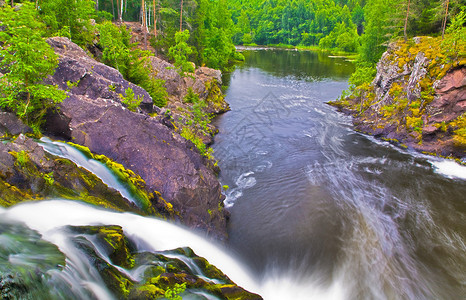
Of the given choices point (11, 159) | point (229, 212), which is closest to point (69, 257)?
point (11, 159)

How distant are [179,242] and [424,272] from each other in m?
10.4

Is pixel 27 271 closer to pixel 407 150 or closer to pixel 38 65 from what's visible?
pixel 38 65

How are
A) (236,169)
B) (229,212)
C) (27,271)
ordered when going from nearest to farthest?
(27,271) < (229,212) < (236,169)

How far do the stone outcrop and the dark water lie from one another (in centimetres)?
246

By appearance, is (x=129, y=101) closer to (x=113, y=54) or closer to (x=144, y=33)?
(x=113, y=54)

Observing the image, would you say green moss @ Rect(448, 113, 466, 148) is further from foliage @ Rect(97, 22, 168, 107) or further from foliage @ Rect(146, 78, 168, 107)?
foliage @ Rect(97, 22, 168, 107)

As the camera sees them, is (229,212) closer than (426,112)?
Yes

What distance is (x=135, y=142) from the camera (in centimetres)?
1286

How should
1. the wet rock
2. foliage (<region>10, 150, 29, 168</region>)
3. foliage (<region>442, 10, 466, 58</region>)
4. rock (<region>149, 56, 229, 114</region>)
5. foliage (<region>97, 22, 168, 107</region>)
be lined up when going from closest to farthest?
the wet rock < foliage (<region>10, 150, 29, 168</region>) < foliage (<region>97, 22, 168, 107</region>) < foliage (<region>442, 10, 466, 58</region>) < rock (<region>149, 56, 229, 114</region>)

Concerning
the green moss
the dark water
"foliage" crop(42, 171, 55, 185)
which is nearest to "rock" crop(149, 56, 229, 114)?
the dark water

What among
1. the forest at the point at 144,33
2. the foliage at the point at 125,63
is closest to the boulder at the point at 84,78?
the forest at the point at 144,33

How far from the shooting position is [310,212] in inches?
629

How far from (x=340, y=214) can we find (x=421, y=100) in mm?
17133

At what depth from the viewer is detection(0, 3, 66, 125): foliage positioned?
30.9ft
